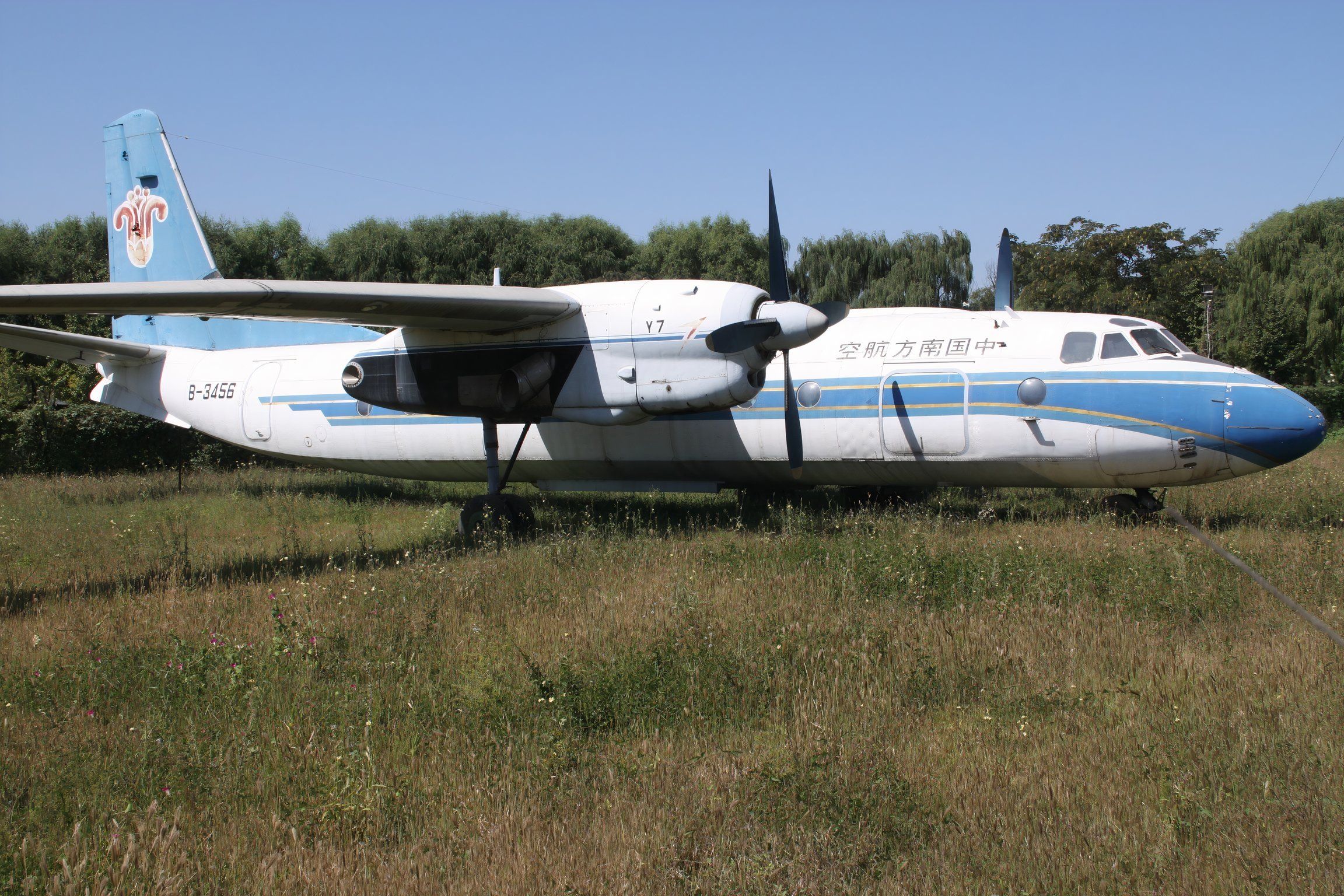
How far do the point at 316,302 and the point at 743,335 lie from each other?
488 cm

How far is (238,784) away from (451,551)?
644cm

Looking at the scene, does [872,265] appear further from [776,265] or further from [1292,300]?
[776,265]

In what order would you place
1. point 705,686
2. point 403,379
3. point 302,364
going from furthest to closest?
point 302,364 → point 403,379 → point 705,686

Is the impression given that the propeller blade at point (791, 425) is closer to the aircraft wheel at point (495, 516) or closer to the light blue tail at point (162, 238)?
the aircraft wheel at point (495, 516)

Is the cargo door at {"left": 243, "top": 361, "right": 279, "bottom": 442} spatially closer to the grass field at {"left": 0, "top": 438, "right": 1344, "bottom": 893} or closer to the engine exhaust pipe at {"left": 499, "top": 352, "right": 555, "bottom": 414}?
the grass field at {"left": 0, "top": 438, "right": 1344, "bottom": 893}

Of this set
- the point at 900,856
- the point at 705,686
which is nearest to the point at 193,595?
the point at 705,686

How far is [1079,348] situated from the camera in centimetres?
1161

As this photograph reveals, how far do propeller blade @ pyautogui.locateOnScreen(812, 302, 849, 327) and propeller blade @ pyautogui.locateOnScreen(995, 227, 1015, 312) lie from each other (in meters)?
2.73

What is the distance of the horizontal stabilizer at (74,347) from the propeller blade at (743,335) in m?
10.1

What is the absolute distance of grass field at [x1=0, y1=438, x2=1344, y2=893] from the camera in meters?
4.38

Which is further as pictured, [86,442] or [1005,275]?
[86,442]

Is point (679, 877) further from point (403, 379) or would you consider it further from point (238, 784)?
point (403, 379)

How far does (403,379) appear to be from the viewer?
12.9 m

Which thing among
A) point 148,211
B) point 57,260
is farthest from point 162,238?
point 57,260
